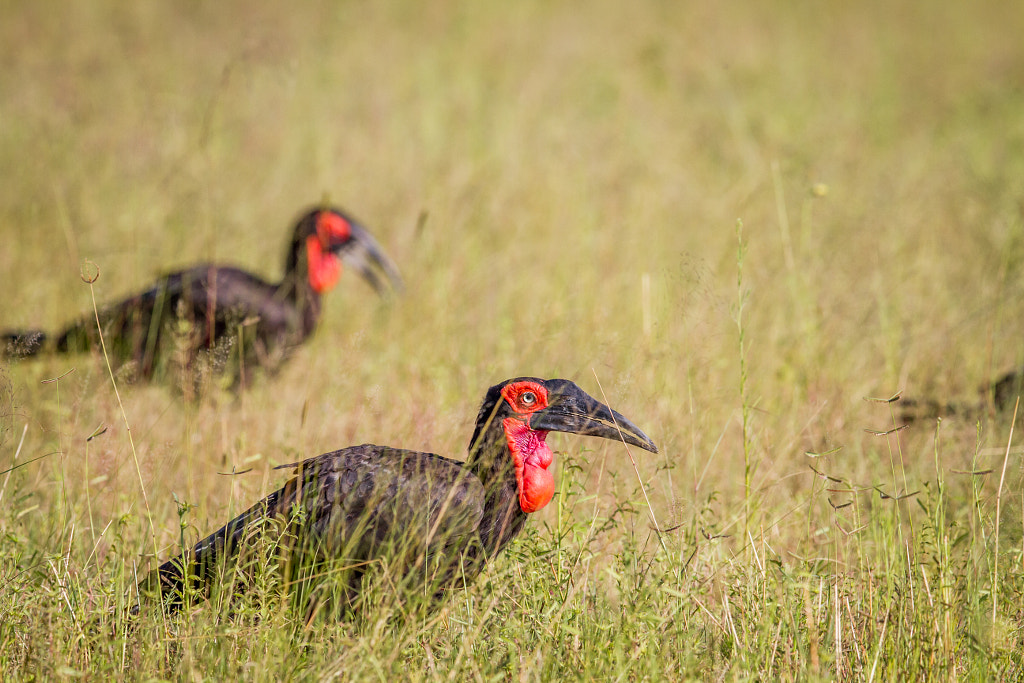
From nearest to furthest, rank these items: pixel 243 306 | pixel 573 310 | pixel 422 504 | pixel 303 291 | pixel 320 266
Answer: pixel 422 504, pixel 573 310, pixel 243 306, pixel 303 291, pixel 320 266

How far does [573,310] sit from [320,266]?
5.51 ft

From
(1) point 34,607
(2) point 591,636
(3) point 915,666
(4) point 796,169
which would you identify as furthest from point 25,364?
(4) point 796,169

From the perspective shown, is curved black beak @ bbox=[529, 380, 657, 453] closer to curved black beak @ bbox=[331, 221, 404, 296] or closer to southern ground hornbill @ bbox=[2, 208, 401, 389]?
southern ground hornbill @ bbox=[2, 208, 401, 389]

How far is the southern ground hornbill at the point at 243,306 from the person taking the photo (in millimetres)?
4641

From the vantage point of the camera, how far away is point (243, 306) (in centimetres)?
488

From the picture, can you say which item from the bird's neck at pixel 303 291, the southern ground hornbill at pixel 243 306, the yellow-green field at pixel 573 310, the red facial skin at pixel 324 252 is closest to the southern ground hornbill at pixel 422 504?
the yellow-green field at pixel 573 310

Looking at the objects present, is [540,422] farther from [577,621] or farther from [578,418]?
[577,621]

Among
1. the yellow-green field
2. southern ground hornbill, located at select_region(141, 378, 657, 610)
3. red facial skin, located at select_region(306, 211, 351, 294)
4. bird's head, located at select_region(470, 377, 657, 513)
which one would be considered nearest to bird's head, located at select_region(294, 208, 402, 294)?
red facial skin, located at select_region(306, 211, 351, 294)

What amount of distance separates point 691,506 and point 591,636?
2.63ft

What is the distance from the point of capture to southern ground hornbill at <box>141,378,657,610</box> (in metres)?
2.53

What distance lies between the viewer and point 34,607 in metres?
2.39

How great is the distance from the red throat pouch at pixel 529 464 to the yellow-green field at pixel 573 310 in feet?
0.23

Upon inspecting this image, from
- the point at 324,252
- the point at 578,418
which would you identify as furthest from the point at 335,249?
the point at 578,418

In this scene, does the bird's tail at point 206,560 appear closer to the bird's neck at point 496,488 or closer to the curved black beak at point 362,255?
the bird's neck at point 496,488
